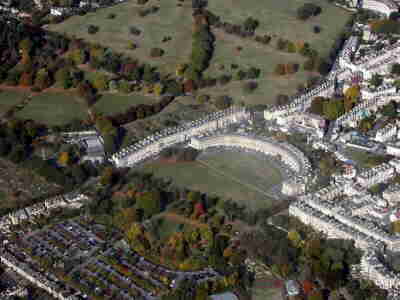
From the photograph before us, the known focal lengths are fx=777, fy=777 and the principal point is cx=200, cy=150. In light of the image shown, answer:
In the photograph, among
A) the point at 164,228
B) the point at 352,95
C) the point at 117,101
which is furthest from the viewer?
the point at 117,101

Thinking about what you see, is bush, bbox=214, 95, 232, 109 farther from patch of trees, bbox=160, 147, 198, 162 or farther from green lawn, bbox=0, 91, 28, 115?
green lawn, bbox=0, 91, 28, 115

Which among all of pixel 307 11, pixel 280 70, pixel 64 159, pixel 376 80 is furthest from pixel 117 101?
pixel 307 11

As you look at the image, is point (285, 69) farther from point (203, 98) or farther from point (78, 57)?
point (78, 57)

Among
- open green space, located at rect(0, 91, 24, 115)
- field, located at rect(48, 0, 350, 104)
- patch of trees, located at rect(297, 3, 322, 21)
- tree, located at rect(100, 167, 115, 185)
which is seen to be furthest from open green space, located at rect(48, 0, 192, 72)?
tree, located at rect(100, 167, 115, 185)

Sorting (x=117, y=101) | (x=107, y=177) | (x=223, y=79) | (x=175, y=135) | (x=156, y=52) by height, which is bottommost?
(x=107, y=177)

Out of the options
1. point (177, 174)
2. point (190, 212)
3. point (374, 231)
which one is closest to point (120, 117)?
point (177, 174)

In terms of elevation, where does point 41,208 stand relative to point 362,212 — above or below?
below
